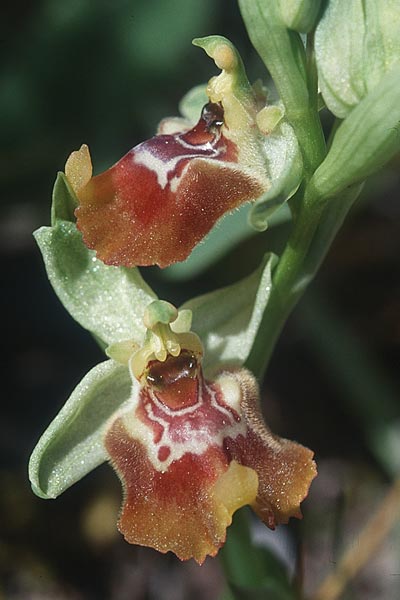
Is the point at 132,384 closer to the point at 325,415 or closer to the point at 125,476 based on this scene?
the point at 125,476

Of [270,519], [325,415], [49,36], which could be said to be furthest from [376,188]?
[270,519]

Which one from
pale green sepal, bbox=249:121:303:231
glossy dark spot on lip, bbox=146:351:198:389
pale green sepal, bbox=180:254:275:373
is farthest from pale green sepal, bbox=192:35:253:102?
glossy dark spot on lip, bbox=146:351:198:389

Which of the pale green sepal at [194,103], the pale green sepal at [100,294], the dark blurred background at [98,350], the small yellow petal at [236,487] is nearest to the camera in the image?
the small yellow petal at [236,487]

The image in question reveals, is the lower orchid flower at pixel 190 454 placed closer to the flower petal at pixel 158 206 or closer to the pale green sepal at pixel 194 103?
the flower petal at pixel 158 206

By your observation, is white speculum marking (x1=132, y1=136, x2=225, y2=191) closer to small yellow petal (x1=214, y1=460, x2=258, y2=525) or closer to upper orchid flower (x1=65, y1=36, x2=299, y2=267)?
upper orchid flower (x1=65, y1=36, x2=299, y2=267)

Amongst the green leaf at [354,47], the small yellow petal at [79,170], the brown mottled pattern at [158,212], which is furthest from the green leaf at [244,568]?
the green leaf at [354,47]

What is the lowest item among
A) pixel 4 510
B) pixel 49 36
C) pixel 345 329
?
pixel 345 329
